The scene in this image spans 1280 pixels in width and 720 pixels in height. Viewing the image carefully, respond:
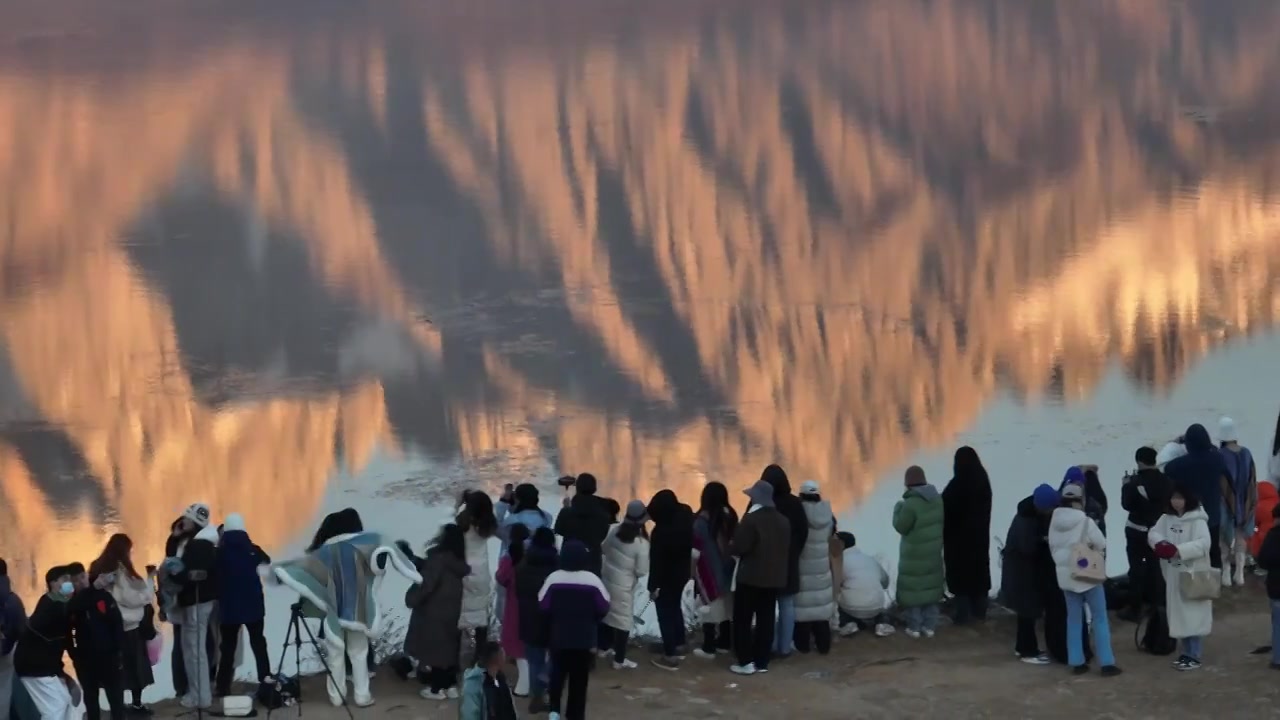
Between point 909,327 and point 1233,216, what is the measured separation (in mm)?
6904

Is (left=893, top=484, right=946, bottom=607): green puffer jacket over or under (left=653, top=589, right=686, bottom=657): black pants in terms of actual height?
over

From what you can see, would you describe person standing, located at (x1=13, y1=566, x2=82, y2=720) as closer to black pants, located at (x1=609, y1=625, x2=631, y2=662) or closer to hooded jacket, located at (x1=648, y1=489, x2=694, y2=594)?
black pants, located at (x1=609, y1=625, x2=631, y2=662)

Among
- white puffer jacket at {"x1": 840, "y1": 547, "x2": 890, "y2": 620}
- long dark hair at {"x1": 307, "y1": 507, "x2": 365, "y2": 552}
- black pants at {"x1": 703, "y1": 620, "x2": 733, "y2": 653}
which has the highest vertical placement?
long dark hair at {"x1": 307, "y1": 507, "x2": 365, "y2": 552}

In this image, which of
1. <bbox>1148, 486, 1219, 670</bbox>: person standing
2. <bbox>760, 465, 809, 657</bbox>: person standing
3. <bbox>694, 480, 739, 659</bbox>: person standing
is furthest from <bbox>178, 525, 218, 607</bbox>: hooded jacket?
<bbox>1148, 486, 1219, 670</bbox>: person standing

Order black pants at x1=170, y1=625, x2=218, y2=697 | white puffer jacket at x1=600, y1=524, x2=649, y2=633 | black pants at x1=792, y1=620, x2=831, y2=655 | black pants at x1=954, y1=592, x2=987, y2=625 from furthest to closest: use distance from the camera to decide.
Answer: black pants at x1=954, y1=592, x2=987, y2=625
black pants at x1=792, y1=620, x2=831, y2=655
white puffer jacket at x1=600, y1=524, x2=649, y2=633
black pants at x1=170, y1=625, x2=218, y2=697

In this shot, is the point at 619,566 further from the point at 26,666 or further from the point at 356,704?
the point at 26,666

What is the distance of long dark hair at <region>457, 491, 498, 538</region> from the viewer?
9.01 metres

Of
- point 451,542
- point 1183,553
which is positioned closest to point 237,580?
point 451,542

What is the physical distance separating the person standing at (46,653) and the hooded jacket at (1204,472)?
547 centimetres

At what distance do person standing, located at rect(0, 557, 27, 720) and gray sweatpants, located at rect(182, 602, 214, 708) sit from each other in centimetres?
84

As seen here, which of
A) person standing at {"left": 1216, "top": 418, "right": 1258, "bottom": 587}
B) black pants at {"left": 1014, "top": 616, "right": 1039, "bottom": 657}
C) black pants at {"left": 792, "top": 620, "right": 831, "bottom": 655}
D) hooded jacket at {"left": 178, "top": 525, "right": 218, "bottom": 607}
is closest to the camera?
hooded jacket at {"left": 178, "top": 525, "right": 218, "bottom": 607}

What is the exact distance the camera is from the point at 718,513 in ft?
31.0

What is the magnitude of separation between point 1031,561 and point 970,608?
3.13ft

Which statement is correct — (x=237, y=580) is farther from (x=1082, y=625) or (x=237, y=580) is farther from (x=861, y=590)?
(x=1082, y=625)
